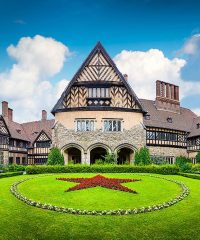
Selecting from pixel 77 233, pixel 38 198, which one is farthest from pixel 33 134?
pixel 77 233

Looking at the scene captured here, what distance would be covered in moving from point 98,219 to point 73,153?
983 inches

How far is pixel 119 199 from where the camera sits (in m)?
17.9

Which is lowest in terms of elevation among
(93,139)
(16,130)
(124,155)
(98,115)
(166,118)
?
(124,155)

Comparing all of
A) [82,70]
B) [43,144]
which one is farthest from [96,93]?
[43,144]

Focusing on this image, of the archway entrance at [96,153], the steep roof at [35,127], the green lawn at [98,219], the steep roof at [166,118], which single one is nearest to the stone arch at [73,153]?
the archway entrance at [96,153]

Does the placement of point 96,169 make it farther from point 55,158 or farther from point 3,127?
point 3,127

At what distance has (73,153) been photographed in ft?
130

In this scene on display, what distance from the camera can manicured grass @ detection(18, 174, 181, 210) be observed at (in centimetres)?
1694

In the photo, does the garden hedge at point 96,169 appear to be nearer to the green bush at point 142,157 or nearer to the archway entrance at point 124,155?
the green bush at point 142,157

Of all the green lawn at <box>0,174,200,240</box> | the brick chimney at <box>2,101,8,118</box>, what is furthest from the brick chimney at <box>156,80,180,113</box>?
the green lawn at <box>0,174,200,240</box>

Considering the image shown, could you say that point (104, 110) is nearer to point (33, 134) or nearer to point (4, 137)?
point (4, 137)

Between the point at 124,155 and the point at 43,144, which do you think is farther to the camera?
the point at 43,144

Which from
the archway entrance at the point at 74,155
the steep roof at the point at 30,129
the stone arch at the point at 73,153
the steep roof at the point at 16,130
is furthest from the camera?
the steep roof at the point at 30,129

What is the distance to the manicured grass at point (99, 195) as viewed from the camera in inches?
667
